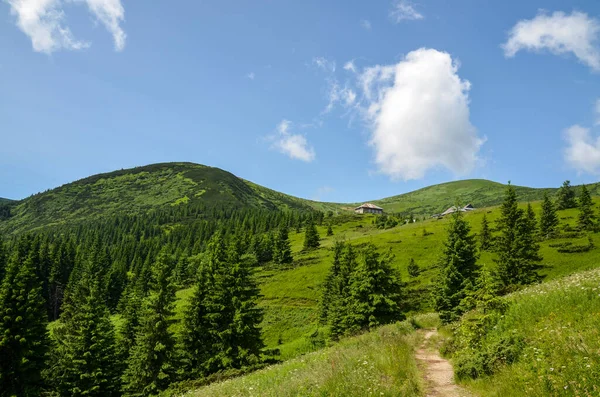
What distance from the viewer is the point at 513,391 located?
6891 mm

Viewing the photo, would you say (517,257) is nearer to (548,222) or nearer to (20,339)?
(548,222)

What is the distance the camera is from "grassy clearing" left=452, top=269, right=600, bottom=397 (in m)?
6.20

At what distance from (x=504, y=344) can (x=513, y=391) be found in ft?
7.69

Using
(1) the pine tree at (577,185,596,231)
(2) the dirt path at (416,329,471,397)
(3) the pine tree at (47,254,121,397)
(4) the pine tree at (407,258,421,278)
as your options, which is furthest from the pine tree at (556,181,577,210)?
(3) the pine tree at (47,254,121,397)

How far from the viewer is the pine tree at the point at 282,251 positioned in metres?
104

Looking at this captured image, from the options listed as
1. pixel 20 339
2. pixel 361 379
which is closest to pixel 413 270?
pixel 20 339

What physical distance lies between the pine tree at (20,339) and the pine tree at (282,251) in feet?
243

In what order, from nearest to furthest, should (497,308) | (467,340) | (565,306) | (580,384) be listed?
(580,384) < (565,306) < (467,340) < (497,308)

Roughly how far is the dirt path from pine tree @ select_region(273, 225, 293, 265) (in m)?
90.1

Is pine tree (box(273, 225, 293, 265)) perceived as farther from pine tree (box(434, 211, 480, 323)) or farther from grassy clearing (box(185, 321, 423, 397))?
grassy clearing (box(185, 321, 423, 397))

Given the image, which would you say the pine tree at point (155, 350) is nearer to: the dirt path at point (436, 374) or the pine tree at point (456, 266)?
the dirt path at point (436, 374)

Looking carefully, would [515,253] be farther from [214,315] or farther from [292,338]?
[214,315]

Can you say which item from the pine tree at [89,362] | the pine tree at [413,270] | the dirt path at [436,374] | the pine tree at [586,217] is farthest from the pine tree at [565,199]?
the pine tree at [89,362]

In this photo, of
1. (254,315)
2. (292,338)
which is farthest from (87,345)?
(292,338)
